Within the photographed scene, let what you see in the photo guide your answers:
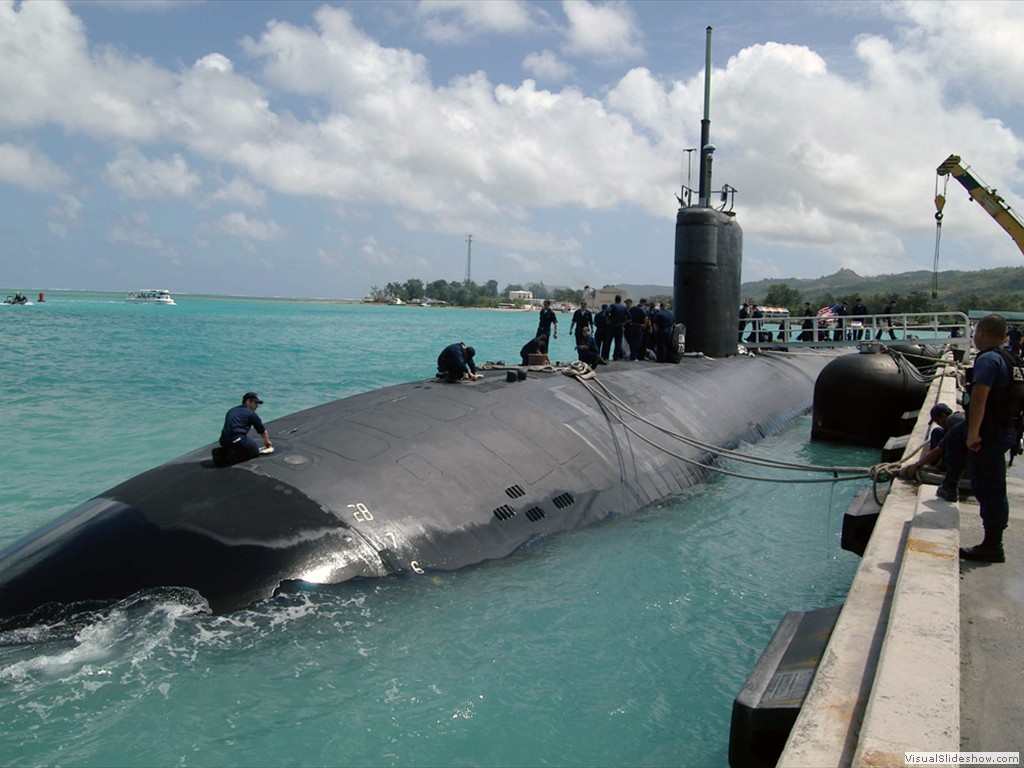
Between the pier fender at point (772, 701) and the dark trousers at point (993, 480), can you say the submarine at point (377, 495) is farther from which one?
the dark trousers at point (993, 480)

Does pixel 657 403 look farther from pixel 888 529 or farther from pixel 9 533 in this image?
pixel 9 533

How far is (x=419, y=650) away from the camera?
6328 mm

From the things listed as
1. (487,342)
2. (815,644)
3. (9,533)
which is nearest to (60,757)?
(815,644)

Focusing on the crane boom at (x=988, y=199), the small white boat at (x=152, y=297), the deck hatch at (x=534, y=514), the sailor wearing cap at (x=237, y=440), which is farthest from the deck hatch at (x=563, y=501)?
the small white boat at (x=152, y=297)

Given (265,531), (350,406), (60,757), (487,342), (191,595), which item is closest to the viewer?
(60,757)

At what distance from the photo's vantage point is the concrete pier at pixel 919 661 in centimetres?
323

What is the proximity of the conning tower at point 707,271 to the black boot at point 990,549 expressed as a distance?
438 inches

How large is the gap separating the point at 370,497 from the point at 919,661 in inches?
183

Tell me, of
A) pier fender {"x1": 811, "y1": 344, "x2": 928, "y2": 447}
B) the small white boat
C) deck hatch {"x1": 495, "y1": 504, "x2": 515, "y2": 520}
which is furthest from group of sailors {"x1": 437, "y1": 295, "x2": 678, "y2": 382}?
the small white boat

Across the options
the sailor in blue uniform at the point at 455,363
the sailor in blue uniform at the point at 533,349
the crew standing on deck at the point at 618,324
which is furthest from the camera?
the crew standing on deck at the point at 618,324

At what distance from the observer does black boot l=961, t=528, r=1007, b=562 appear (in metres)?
5.59

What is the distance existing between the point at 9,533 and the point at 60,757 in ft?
22.1

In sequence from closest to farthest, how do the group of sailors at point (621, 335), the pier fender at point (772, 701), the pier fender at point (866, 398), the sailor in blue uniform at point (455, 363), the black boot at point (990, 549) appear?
the pier fender at point (772, 701) < the black boot at point (990, 549) < the sailor in blue uniform at point (455, 363) < the group of sailors at point (621, 335) < the pier fender at point (866, 398)

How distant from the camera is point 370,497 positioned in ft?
23.8
